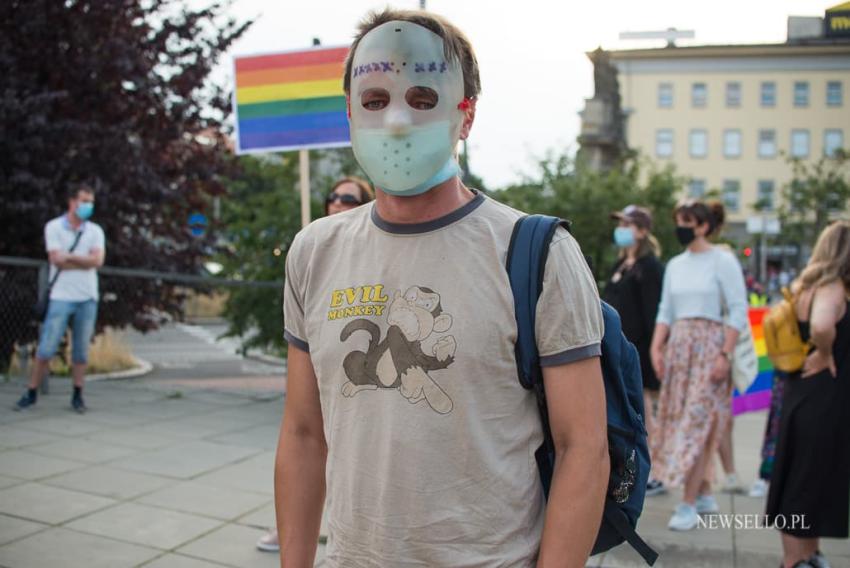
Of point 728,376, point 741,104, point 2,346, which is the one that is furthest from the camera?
point 741,104

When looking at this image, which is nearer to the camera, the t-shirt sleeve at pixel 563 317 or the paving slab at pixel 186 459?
the t-shirt sleeve at pixel 563 317

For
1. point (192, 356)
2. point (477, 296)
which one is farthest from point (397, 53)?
point (192, 356)

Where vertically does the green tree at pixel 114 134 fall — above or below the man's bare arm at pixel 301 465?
above

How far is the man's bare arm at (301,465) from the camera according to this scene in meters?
1.97

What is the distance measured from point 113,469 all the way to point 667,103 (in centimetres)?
6866

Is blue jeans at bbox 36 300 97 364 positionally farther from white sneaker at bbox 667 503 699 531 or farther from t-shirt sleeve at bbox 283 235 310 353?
t-shirt sleeve at bbox 283 235 310 353

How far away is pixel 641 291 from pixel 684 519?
1.72 m

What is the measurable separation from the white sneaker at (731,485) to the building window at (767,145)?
6729cm

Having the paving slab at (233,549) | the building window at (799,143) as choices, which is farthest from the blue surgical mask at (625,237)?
the building window at (799,143)

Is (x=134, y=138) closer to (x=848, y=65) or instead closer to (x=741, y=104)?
(x=848, y=65)

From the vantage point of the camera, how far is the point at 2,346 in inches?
368

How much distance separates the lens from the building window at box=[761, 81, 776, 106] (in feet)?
157

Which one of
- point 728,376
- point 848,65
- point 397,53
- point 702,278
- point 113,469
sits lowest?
point 113,469

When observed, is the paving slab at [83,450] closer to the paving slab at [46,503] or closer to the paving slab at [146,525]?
the paving slab at [46,503]
